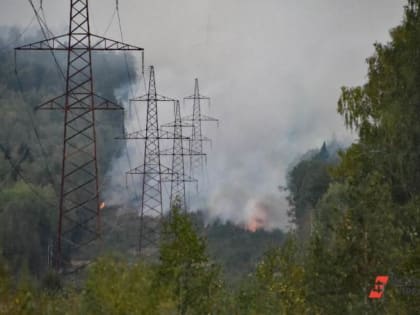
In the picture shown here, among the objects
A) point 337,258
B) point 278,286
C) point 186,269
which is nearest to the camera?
point 337,258

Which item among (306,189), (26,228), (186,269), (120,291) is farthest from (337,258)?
(26,228)

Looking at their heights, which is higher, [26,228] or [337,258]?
[26,228]

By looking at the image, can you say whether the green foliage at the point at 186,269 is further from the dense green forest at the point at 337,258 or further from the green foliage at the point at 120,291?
the green foliage at the point at 120,291

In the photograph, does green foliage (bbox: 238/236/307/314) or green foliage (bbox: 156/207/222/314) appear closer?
green foliage (bbox: 156/207/222/314)

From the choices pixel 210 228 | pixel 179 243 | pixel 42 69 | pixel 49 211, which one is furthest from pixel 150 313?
pixel 42 69

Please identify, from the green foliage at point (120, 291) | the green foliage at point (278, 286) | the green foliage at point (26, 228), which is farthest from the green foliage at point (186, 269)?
the green foliage at point (26, 228)

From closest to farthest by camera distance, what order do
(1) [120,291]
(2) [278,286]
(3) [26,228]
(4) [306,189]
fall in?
1. (1) [120,291]
2. (2) [278,286]
3. (4) [306,189]
4. (3) [26,228]

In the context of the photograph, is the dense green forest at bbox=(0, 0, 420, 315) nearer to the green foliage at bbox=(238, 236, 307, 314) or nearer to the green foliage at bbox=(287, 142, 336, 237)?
the green foliage at bbox=(238, 236, 307, 314)

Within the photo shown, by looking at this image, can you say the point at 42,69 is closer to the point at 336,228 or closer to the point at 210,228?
the point at 210,228

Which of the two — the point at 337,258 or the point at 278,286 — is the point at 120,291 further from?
the point at 278,286

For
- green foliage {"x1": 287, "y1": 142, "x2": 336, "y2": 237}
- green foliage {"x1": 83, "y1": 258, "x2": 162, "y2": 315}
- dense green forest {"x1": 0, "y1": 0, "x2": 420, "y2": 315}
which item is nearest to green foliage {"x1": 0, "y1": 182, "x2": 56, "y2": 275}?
green foliage {"x1": 287, "y1": 142, "x2": 336, "y2": 237}

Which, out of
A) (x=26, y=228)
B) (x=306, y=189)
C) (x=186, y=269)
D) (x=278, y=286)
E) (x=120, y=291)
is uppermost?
(x=306, y=189)

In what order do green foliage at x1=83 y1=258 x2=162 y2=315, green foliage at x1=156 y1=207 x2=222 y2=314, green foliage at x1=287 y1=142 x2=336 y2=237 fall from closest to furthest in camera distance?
green foliage at x1=83 y1=258 x2=162 y2=315
green foliage at x1=156 y1=207 x2=222 y2=314
green foliage at x1=287 y1=142 x2=336 y2=237

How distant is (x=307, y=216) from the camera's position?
8406 cm
